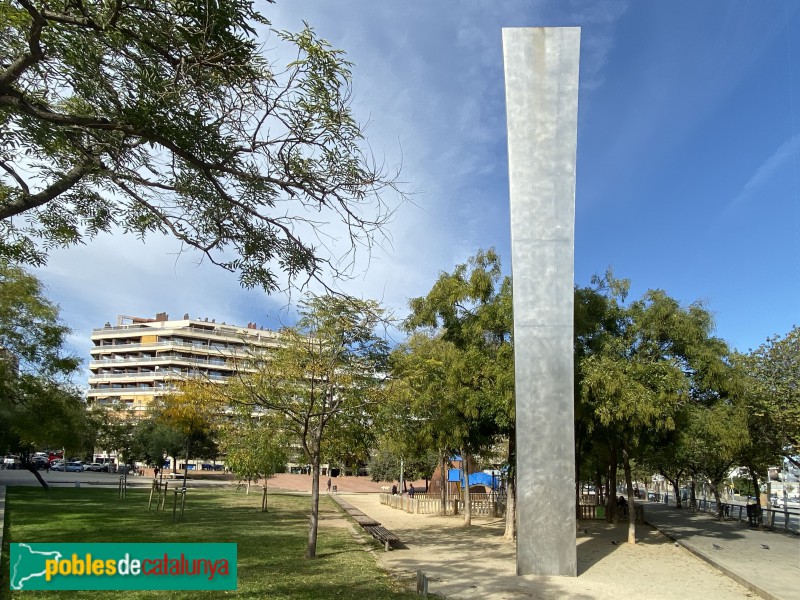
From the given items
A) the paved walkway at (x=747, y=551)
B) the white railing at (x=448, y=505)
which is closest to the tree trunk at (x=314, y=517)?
the paved walkway at (x=747, y=551)

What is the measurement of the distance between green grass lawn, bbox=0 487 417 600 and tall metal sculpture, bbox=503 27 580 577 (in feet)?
11.9

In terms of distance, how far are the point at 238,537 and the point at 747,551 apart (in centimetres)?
1429

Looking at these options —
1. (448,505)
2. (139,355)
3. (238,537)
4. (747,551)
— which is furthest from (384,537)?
(139,355)

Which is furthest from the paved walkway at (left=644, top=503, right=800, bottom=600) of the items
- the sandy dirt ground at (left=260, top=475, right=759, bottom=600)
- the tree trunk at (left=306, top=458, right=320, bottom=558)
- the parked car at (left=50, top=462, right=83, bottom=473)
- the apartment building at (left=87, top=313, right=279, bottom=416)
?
the apartment building at (left=87, top=313, right=279, bottom=416)

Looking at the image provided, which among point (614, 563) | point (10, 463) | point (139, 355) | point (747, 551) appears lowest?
point (10, 463)

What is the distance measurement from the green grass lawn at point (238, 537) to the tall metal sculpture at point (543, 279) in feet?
11.9

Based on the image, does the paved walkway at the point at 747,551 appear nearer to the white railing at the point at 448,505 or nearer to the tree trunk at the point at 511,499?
the tree trunk at the point at 511,499

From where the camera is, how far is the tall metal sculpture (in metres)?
12.2

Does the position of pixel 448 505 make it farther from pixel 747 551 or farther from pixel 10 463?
pixel 10 463

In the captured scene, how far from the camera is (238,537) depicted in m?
15.3

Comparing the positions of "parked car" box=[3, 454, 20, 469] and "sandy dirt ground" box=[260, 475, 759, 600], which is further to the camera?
"parked car" box=[3, 454, 20, 469]

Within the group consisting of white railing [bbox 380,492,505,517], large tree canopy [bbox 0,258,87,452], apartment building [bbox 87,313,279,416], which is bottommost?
white railing [bbox 380,492,505,517]

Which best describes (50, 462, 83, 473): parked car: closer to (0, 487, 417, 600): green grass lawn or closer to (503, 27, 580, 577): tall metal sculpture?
(0, 487, 417, 600): green grass lawn

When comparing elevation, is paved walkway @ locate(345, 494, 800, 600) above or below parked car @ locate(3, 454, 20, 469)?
above
